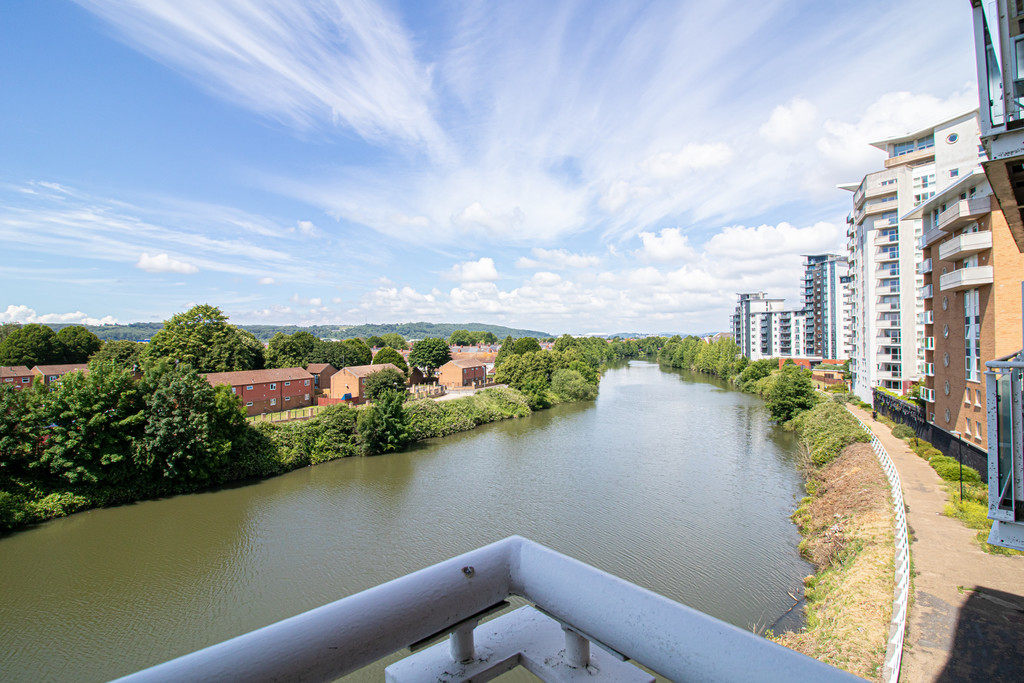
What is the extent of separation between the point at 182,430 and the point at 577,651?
1913 cm

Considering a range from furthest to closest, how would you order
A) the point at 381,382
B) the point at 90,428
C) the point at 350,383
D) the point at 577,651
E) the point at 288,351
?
1. the point at 288,351
2. the point at 350,383
3. the point at 381,382
4. the point at 90,428
5. the point at 577,651

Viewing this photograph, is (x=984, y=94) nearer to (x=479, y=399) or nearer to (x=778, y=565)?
(x=778, y=565)

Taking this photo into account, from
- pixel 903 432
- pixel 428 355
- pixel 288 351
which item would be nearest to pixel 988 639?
pixel 903 432

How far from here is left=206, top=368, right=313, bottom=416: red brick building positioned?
26.9 meters

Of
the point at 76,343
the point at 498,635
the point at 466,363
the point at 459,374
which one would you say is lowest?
the point at 459,374

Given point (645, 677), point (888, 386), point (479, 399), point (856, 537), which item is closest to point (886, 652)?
point (856, 537)

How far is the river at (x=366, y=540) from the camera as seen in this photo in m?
9.39

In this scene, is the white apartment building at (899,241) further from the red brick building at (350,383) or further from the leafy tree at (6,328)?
the leafy tree at (6,328)

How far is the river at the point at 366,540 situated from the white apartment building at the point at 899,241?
35.3ft

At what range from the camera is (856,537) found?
10.2 m

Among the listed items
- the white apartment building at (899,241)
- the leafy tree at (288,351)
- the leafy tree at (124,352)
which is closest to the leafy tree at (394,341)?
the leafy tree at (288,351)

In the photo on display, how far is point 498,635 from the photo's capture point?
110 cm

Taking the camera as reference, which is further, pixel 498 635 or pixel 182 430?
pixel 182 430

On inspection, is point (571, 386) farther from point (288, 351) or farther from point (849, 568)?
point (849, 568)
